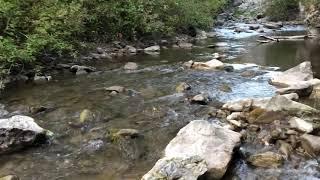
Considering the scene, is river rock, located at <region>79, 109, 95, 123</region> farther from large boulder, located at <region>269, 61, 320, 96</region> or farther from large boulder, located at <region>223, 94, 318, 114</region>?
large boulder, located at <region>269, 61, 320, 96</region>

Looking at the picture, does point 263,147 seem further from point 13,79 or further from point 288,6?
point 288,6

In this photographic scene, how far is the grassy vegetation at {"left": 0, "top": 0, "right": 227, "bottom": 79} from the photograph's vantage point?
14.3 metres

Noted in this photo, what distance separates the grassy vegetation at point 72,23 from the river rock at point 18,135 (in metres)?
5.55

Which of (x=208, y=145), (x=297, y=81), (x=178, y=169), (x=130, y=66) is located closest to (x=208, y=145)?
(x=208, y=145)

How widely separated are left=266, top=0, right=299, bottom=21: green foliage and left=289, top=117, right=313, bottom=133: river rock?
34757 mm

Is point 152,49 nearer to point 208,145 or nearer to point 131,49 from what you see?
point 131,49

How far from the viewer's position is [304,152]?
23.6 feet

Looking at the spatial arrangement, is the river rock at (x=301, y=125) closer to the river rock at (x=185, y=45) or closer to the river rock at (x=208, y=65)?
the river rock at (x=208, y=65)

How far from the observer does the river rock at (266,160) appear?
22.4 feet

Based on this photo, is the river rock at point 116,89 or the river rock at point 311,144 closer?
the river rock at point 311,144

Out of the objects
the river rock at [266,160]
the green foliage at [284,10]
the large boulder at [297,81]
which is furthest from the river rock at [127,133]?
the green foliage at [284,10]

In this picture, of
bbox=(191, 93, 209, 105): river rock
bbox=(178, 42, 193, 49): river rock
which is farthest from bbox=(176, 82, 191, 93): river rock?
bbox=(178, 42, 193, 49): river rock

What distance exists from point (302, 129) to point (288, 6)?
35.9 meters

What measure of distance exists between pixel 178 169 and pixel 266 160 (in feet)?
5.89
